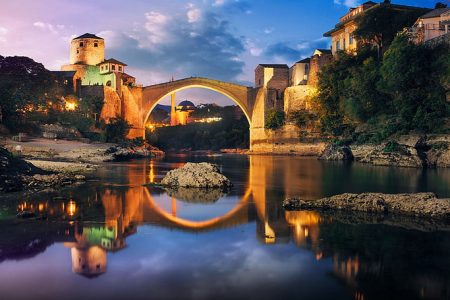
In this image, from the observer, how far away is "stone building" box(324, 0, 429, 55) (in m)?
42.0

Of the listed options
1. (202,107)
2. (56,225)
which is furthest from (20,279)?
(202,107)

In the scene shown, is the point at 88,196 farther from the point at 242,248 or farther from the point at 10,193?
the point at 242,248

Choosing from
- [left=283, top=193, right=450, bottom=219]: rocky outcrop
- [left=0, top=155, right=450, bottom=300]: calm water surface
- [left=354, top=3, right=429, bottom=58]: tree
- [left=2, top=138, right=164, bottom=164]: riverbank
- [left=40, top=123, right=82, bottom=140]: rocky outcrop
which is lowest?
[left=0, top=155, right=450, bottom=300]: calm water surface

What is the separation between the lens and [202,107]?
99.4 metres

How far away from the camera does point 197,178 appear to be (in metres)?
14.4

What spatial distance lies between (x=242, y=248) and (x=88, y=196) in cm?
663

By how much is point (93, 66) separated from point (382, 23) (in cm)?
3603

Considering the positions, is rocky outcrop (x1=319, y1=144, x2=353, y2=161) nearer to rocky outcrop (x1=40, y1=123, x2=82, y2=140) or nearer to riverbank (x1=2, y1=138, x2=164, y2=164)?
riverbank (x1=2, y1=138, x2=164, y2=164)

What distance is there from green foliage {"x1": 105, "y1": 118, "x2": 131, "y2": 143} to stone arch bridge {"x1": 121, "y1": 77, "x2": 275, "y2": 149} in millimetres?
2807

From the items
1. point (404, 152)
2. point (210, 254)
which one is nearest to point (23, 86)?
point (404, 152)

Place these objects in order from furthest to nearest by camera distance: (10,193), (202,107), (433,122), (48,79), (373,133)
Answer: (202,107)
(48,79)
(373,133)
(433,122)
(10,193)

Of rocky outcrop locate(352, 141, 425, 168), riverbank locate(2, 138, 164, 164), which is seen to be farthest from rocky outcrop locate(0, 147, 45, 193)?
rocky outcrop locate(352, 141, 425, 168)

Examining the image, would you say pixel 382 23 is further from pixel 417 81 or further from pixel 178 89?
pixel 178 89

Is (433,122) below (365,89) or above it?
below
